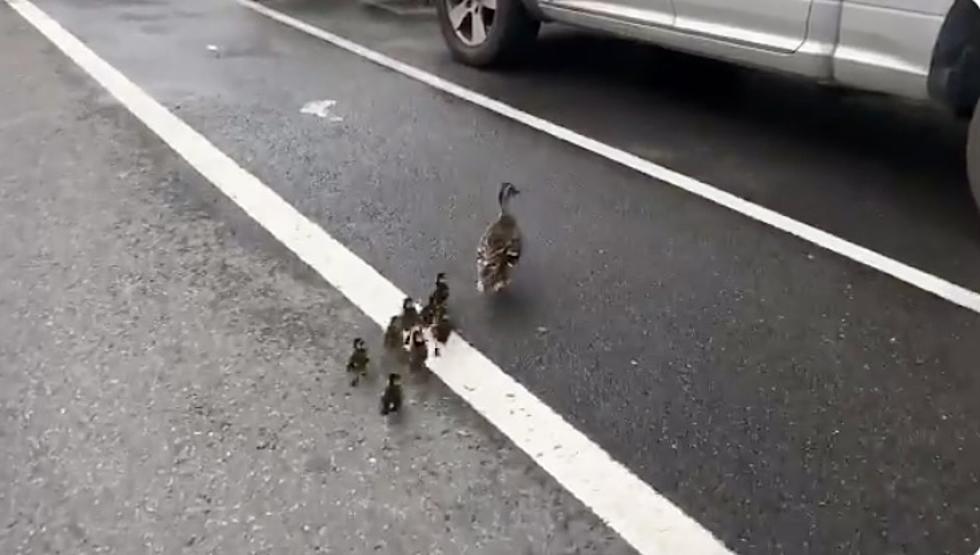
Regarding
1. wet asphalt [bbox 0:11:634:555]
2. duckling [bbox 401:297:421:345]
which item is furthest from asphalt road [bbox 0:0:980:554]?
duckling [bbox 401:297:421:345]

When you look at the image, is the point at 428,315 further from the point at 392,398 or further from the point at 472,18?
the point at 472,18

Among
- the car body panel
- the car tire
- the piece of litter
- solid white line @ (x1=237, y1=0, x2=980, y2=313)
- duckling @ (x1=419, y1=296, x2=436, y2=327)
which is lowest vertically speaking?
the piece of litter

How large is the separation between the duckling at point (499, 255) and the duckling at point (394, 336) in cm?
52

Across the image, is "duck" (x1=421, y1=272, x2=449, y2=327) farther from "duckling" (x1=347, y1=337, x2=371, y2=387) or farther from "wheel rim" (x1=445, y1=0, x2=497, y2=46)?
"wheel rim" (x1=445, y1=0, x2=497, y2=46)

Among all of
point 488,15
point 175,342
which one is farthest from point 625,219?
point 488,15

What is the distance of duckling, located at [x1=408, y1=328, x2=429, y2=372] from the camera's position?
141 inches

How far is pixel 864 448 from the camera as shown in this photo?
→ 3182 mm

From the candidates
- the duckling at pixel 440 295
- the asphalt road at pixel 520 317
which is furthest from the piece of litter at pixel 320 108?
the duckling at pixel 440 295

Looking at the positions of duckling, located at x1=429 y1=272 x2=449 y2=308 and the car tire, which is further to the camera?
the car tire

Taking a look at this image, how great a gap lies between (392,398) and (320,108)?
12.2 feet

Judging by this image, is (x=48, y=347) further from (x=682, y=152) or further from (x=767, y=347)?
(x=682, y=152)

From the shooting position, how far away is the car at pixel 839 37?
4656mm

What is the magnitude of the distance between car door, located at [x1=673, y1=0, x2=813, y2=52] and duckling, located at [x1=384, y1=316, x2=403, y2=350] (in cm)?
265

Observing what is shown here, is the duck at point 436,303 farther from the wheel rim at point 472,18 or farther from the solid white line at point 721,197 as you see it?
the wheel rim at point 472,18
